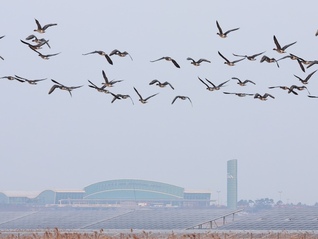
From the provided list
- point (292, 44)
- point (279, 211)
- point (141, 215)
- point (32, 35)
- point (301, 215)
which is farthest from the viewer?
point (141, 215)

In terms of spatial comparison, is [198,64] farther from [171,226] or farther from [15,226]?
[15,226]

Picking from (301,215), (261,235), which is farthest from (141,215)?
(261,235)

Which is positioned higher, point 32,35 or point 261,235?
point 32,35

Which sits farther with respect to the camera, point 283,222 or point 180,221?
point 180,221

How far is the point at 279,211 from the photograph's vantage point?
111 meters

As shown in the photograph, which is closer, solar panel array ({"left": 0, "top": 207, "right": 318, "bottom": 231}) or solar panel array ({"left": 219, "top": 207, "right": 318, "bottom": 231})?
solar panel array ({"left": 219, "top": 207, "right": 318, "bottom": 231})

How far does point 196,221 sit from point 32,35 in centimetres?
6013

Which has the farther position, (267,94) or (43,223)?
(43,223)

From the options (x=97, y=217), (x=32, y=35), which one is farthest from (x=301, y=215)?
(x=32, y=35)

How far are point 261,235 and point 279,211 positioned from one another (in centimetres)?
3655

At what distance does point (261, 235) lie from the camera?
2940 inches

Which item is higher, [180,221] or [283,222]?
[180,221]

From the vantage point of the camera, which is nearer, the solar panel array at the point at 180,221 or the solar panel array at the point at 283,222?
the solar panel array at the point at 283,222

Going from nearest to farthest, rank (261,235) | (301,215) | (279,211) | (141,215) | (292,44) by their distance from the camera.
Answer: (292,44) < (261,235) < (301,215) < (279,211) < (141,215)
